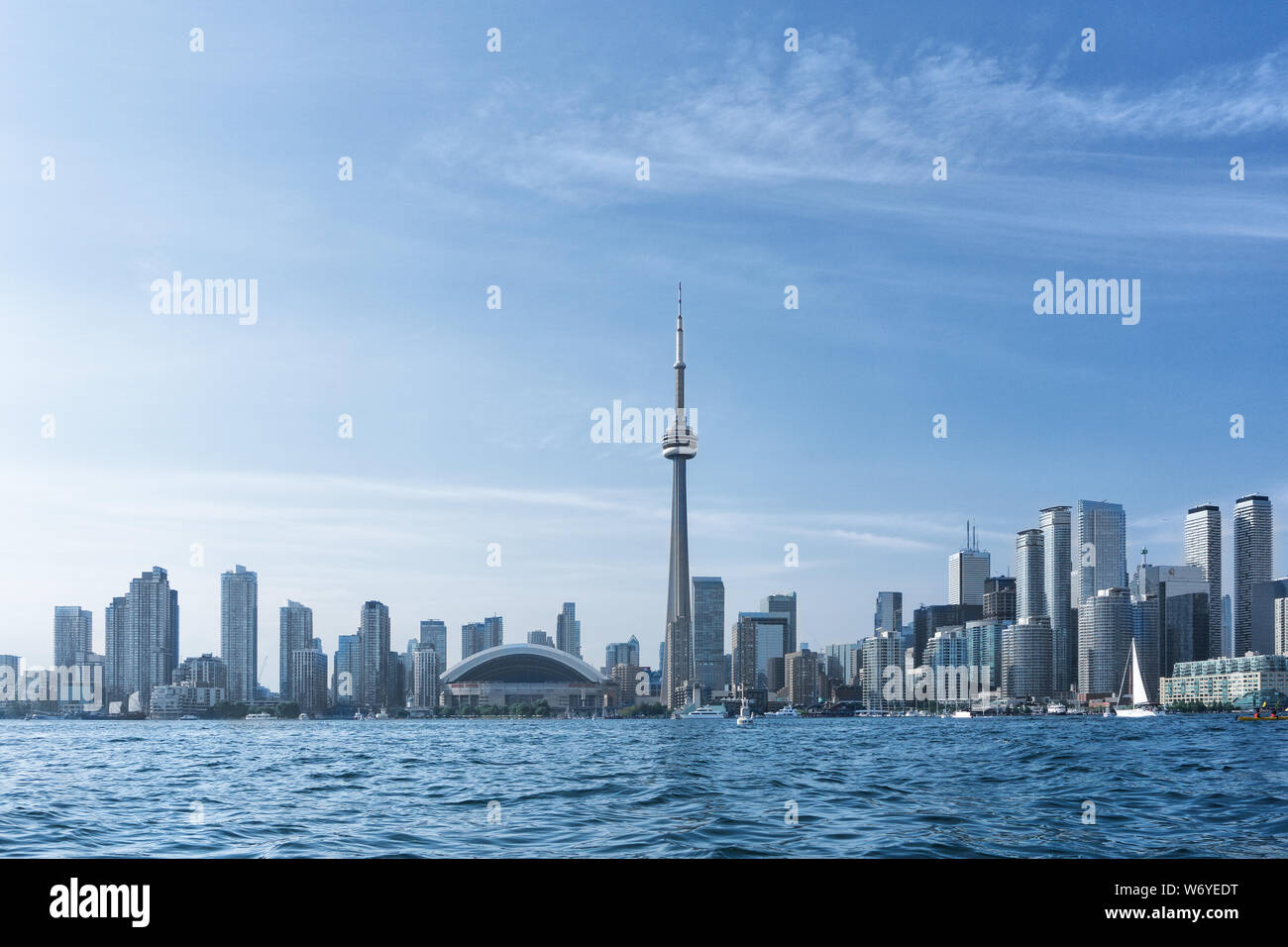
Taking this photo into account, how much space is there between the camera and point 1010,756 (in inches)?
1918

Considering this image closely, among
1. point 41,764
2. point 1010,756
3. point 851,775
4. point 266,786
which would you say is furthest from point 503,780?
point 41,764

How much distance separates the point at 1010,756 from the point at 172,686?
581ft

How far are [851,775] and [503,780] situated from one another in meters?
11.7

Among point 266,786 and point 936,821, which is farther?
point 266,786
